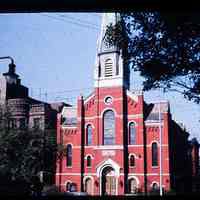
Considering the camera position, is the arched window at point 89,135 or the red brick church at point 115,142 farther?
the arched window at point 89,135

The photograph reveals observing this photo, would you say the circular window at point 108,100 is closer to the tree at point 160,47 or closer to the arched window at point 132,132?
the arched window at point 132,132

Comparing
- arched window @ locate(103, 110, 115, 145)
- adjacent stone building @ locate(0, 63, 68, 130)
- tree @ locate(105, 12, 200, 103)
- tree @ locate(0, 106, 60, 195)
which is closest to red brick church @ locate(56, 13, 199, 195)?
arched window @ locate(103, 110, 115, 145)

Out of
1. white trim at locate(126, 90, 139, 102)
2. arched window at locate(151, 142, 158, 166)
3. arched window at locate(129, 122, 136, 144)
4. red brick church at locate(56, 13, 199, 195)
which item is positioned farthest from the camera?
white trim at locate(126, 90, 139, 102)

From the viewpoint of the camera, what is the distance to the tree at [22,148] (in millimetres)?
8529

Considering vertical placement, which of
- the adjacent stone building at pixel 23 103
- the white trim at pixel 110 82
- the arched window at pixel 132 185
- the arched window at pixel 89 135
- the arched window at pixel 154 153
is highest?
the white trim at pixel 110 82

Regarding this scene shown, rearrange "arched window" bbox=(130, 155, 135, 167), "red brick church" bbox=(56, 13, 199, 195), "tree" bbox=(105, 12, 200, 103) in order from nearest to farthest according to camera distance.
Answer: "tree" bbox=(105, 12, 200, 103) → "red brick church" bbox=(56, 13, 199, 195) → "arched window" bbox=(130, 155, 135, 167)

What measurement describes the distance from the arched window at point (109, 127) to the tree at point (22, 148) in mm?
3697

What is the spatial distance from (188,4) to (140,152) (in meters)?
12.5

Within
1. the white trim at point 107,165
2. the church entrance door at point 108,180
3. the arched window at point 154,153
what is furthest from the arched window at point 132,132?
the church entrance door at point 108,180

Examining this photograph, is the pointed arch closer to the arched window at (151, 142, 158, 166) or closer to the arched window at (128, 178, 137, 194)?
the arched window at (151, 142, 158, 166)

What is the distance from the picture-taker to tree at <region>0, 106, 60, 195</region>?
8.53 meters

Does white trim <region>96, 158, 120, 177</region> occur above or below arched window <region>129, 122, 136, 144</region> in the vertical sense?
below

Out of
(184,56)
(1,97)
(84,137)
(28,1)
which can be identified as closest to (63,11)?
(28,1)

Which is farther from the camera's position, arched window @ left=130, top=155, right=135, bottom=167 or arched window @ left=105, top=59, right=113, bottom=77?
arched window @ left=130, top=155, right=135, bottom=167
